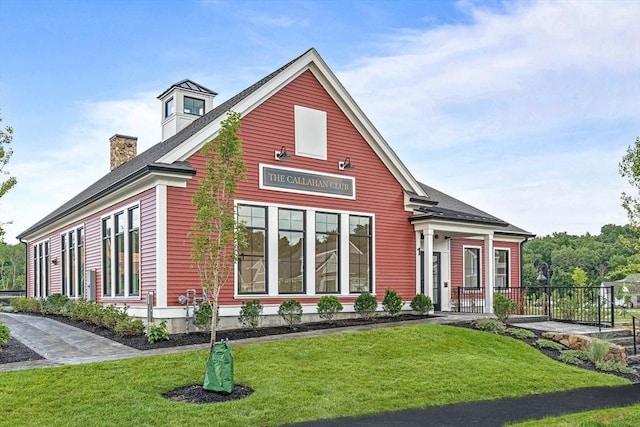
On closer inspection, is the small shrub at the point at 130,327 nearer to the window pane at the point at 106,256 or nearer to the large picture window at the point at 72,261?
the window pane at the point at 106,256

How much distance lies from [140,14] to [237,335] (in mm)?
8236

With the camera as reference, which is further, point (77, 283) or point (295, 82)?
point (77, 283)

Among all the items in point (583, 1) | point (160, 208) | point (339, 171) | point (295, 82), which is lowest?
point (160, 208)

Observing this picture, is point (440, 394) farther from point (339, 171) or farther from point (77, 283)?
point (77, 283)

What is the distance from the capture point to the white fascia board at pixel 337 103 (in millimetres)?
15086

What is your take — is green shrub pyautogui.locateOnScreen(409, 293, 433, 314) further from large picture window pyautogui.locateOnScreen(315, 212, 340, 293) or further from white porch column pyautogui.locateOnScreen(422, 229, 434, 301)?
large picture window pyautogui.locateOnScreen(315, 212, 340, 293)

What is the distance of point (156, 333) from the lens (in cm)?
1325

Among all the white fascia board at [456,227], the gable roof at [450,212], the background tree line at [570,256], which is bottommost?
the background tree line at [570,256]

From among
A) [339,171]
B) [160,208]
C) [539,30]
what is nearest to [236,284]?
[160,208]

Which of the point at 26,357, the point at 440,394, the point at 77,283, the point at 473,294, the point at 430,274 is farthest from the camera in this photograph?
the point at 473,294

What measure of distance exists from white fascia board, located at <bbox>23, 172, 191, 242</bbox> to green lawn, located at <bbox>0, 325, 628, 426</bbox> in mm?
4644

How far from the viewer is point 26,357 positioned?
460 inches

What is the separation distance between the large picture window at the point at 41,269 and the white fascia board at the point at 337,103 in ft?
46.6

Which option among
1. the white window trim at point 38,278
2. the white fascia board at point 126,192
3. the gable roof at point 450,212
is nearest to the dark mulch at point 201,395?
the white fascia board at point 126,192
